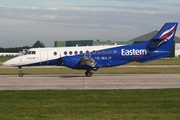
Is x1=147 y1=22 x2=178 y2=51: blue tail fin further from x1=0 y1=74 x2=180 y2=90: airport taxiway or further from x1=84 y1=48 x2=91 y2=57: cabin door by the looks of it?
x1=0 y1=74 x2=180 y2=90: airport taxiway

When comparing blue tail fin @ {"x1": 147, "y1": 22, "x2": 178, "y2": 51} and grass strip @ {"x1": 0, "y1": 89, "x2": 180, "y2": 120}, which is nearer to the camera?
grass strip @ {"x1": 0, "y1": 89, "x2": 180, "y2": 120}

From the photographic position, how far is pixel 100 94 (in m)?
19.4

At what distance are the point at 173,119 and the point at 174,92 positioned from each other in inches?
296

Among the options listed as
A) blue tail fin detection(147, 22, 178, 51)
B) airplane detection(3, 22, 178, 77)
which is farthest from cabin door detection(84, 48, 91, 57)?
blue tail fin detection(147, 22, 178, 51)

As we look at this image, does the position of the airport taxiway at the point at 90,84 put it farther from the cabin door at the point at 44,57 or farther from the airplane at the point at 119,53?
the cabin door at the point at 44,57

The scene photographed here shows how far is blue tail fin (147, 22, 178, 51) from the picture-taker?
33031 mm

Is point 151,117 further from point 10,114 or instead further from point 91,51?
point 91,51

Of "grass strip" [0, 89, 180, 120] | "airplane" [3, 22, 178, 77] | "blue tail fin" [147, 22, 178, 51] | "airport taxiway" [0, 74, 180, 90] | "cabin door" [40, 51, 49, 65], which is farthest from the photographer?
"cabin door" [40, 51, 49, 65]

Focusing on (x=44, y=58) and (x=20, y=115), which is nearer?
(x=20, y=115)

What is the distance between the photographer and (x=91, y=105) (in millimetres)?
15758

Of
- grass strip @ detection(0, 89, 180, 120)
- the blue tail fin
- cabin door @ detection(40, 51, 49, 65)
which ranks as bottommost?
grass strip @ detection(0, 89, 180, 120)

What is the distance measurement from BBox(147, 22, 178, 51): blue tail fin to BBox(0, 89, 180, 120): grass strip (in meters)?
12.6

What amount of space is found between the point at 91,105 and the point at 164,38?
1871 centimetres

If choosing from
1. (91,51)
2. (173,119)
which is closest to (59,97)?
(173,119)
